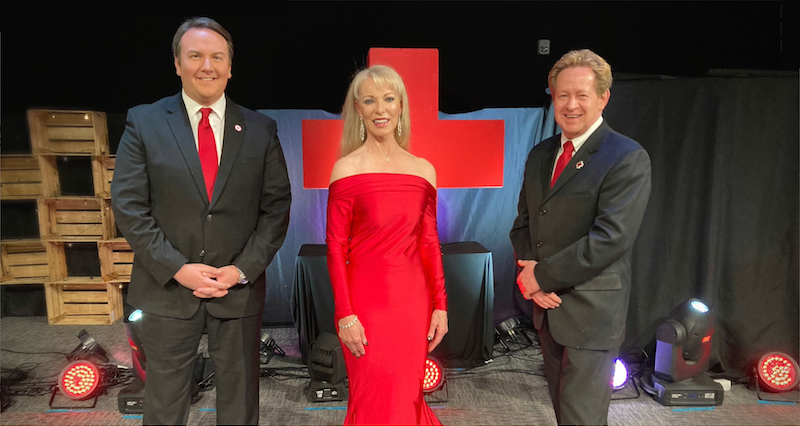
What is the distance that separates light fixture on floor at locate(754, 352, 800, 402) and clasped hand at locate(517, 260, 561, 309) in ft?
6.60

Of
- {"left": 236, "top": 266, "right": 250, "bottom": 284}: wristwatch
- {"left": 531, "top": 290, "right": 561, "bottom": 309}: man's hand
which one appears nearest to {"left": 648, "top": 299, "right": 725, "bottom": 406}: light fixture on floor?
{"left": 531, "top": 290, "right": 561, "bottom": 309}: man's hand

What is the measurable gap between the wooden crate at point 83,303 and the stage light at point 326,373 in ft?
7.87

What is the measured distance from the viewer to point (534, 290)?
181cm

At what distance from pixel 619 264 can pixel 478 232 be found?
2.22 m

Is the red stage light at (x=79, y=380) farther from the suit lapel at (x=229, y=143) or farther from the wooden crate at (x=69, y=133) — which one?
the wooden crate at (x=69, y=133)

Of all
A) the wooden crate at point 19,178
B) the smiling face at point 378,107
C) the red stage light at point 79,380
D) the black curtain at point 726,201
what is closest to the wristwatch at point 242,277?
the smiling face at point 378,107

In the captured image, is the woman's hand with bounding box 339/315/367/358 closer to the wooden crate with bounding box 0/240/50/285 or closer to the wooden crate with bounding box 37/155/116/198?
the wooden crate with bounding box 37/155/116/198

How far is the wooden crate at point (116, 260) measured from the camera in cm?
414

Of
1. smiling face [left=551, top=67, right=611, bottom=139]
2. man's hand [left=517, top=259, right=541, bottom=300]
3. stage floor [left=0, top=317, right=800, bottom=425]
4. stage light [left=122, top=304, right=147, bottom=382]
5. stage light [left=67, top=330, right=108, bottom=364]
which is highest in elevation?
smiling face [left=551, top=67, right=611, bottom=139]

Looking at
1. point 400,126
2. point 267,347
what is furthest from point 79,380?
point 400,126

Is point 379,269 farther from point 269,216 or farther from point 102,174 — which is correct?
point 102,174

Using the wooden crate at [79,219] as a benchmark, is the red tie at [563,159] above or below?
above

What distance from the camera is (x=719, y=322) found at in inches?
124

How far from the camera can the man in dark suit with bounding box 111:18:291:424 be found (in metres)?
1.68
